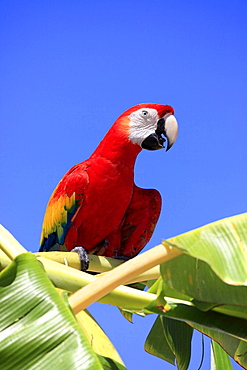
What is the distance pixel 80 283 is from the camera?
28.2 inches

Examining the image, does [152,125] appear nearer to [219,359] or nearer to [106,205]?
[106,205]

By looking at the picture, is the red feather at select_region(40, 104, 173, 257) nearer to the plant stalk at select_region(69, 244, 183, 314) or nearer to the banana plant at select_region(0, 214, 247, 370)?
the banana plant at select_region(0, 214, 247, 370)

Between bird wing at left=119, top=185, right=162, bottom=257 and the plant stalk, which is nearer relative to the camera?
the plant stalk

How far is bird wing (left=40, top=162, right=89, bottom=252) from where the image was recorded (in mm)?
1683

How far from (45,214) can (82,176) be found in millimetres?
247

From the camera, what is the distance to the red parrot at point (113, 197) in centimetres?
169

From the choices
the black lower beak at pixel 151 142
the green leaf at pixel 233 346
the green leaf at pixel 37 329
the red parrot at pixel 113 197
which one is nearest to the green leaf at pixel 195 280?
the green leaf at pixel 37 329

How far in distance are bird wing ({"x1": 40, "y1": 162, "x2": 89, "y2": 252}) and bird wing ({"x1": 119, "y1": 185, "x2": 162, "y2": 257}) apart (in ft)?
0.77

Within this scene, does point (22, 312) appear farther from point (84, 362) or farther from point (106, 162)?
point (106, 162)

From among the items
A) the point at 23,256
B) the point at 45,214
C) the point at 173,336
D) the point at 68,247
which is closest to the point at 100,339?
the point at 173,336

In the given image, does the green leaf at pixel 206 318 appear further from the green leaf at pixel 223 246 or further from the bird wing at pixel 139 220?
the bird wing at pixel 139 220

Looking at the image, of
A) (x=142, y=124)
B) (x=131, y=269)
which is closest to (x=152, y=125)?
(x=142, y=124)

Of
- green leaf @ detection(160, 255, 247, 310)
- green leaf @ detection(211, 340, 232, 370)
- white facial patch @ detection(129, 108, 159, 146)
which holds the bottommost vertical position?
green leaf @ detection(211, 340, 232, 370)

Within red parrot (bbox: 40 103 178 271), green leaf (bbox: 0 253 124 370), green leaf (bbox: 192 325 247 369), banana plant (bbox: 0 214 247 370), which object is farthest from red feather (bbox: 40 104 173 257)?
green leaf (bbox: 0 253 124 370)
